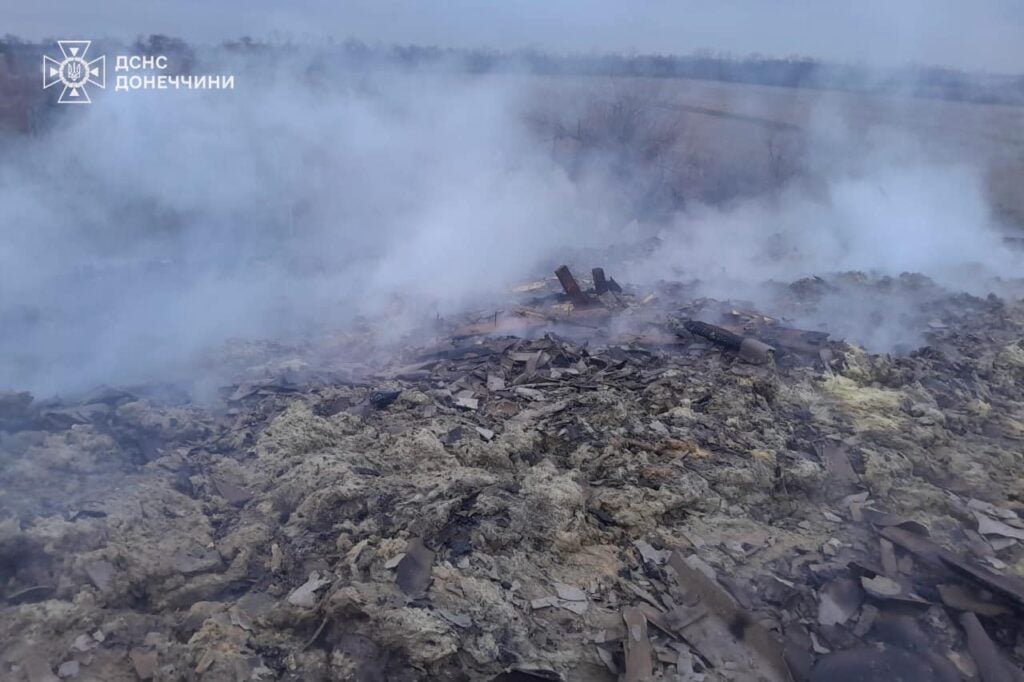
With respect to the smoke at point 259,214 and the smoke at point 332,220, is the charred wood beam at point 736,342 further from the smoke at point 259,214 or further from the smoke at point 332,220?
the smoke at point 259,214

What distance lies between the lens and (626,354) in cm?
904

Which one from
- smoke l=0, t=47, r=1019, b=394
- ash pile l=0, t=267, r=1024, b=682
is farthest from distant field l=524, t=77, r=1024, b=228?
ash pile l=0, t=267, r=1024, b=682

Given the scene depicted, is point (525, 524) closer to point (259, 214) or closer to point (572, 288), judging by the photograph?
point (572, 288)

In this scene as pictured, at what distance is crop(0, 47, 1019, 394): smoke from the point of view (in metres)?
10.9

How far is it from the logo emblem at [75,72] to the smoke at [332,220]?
1.20 meters

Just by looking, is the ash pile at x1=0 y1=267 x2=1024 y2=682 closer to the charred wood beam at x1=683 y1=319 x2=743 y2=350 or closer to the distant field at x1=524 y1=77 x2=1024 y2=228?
the charred wood beam at x1=683 y1=319 x2=743 y2=350

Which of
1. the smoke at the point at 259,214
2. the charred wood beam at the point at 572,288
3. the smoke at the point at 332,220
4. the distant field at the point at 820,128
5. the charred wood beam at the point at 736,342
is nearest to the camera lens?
the charred wood beam at the point at 736,342

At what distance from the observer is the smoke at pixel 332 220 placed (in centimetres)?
1094

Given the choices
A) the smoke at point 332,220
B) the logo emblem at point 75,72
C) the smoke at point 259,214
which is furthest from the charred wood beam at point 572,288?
the logo emblem at point 75,72

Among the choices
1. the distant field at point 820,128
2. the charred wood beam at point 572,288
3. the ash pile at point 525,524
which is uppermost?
the distant field at point 820,128

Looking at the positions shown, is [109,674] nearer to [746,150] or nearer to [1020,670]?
[1020,670]

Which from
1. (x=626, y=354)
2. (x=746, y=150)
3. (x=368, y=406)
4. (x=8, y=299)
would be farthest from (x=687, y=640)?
(x=746, y=150)

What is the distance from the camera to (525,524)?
541 cm

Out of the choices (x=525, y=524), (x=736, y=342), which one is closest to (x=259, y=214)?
(x=736, y=342)
